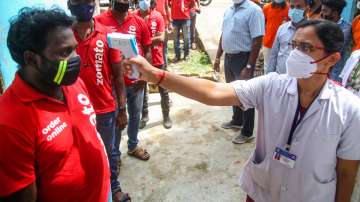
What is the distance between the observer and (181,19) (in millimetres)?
7992

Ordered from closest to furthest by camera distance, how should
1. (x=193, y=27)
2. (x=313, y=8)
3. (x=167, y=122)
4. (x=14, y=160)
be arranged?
(x=14, y=160) < (x=313, y=8) < (x=167, y=122) < (x=193, y=27)

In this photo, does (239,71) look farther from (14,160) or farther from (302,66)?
(14,160)

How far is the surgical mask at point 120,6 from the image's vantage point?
142 inches

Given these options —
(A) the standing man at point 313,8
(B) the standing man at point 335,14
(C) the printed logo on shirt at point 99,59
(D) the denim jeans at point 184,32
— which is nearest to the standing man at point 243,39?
(A) the standing man at point 313,8

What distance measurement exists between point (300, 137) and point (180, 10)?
6506 mm

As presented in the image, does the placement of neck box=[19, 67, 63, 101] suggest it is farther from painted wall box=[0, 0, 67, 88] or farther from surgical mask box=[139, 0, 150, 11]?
surgical mask box=[139, 0, 150, 11]

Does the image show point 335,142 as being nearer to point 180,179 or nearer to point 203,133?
point 180,179

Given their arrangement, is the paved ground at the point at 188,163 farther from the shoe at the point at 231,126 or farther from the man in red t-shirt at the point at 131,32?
the man in red t-shirt at the point at 131,32

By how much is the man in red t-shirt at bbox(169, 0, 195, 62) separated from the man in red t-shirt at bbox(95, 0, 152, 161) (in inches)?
164

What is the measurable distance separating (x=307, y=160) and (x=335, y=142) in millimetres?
175

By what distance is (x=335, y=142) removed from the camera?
178 cm

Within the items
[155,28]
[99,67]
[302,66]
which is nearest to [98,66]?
[99,67]

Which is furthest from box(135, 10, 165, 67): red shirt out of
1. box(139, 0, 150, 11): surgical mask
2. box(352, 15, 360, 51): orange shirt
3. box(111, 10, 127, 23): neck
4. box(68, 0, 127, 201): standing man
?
box(352, 15, 360, 51): orange shirt

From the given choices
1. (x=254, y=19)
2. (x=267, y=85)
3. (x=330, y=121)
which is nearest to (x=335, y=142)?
(x=330, y=121)
